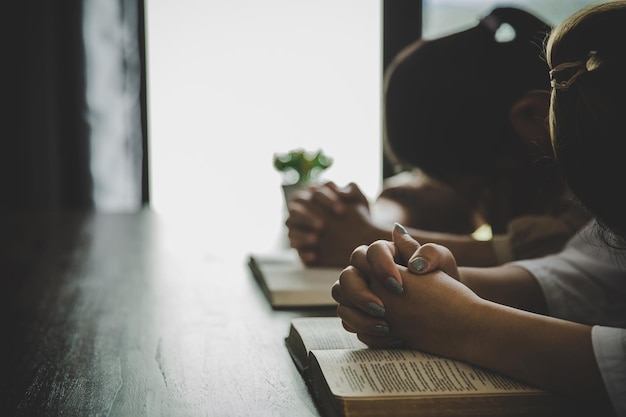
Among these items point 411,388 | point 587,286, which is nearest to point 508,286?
point 587,286

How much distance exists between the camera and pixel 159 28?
3.17 meters

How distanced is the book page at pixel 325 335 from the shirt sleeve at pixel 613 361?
0.21 m

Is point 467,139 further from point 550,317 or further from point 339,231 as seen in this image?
point 550,317

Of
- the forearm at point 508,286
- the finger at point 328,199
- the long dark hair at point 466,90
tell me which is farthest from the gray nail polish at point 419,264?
the long dark hair at point 466,90

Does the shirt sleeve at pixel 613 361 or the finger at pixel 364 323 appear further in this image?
the finger at pixel 364 323

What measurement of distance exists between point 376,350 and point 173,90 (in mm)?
2759

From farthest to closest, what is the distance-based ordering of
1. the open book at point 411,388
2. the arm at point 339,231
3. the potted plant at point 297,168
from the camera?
1. the potted plant at point 297,168
2. the arm at point 339,231
3. the open book at point 411,388

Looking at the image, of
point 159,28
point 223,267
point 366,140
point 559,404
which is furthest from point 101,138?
point 559,404

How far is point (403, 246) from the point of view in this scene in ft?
2.32

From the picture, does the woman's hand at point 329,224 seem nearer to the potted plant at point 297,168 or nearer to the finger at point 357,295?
the potted plant at point 297,168

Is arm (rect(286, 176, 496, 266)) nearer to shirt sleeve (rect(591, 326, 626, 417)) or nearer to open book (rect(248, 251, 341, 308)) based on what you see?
open book (rect(248, 251, 341, 308))

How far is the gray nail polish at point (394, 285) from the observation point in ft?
2.10

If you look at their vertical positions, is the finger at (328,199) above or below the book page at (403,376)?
above

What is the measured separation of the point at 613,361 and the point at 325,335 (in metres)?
0.27
